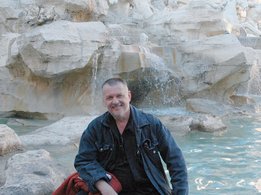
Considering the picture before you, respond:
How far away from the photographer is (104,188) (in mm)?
2539

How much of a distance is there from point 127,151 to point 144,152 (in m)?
0.10

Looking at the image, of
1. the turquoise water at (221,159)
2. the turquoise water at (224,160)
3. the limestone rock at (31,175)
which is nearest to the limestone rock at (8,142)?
the turquoise water at (221,159)

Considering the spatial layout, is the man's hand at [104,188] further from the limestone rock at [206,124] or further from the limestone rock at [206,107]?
the limestone rock at [206,107]

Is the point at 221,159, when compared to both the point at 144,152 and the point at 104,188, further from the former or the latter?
the point at 104,188

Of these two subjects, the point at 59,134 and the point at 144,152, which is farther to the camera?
the point at 59,134

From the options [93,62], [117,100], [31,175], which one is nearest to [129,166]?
[117,100]

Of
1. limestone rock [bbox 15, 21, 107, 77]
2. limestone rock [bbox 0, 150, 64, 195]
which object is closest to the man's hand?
limestone rock [bbox 0, 150, 64, 195]

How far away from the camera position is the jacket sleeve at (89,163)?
8.48 ft

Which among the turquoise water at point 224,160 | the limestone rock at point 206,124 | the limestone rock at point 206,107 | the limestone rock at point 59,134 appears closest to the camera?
the turquoise water at point 224,160

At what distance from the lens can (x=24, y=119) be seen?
10492 millimetres

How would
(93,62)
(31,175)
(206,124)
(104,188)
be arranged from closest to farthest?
(104,188) < (31,175) < (206,124) < (93,62)

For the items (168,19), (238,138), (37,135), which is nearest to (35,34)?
(37,135)

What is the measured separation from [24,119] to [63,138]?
12.4 feet

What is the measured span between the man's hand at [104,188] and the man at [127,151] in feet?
0.09
